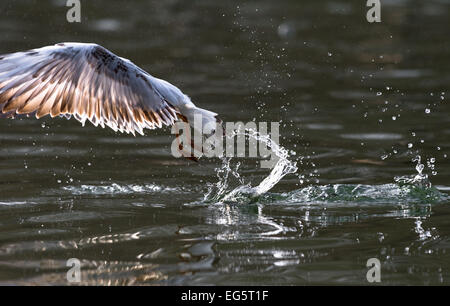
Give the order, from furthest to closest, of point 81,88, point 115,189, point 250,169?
point 250,169, point 115,189, point 81,88

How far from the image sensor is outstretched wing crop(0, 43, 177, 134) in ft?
20.8

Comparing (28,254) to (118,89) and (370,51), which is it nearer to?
(118,89)

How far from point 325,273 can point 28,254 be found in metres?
1.98

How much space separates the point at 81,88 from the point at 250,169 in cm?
231

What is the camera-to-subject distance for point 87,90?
21.8 feet

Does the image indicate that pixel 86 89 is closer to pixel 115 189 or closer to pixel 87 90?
pixel 87 90

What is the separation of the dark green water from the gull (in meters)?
→ 0.78

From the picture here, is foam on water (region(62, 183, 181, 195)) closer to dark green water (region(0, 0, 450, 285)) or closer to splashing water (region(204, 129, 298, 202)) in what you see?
dark green water (region(0, 0, 450, 285))

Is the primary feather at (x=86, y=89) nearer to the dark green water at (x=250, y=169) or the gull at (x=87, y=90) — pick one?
the gull at (x=87, y=90)

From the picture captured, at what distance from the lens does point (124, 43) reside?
13539 millimetres

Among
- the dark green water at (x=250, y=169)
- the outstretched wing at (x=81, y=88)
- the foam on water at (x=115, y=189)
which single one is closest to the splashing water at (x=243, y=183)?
the dark green water at (x=250, y=169)

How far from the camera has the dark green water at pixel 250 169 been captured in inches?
235

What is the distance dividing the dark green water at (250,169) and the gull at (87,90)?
0.78 m

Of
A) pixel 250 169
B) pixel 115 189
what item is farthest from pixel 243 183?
pixel 115 189
